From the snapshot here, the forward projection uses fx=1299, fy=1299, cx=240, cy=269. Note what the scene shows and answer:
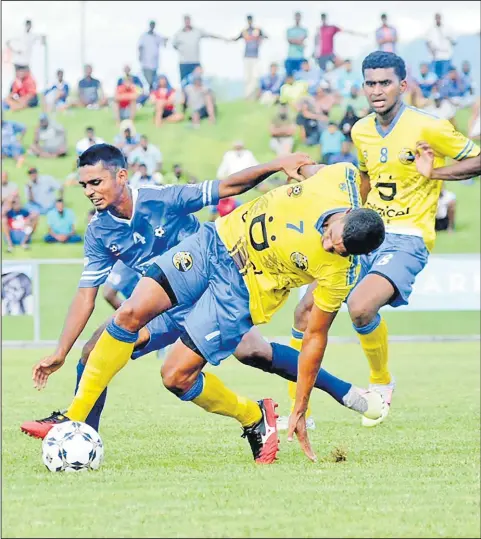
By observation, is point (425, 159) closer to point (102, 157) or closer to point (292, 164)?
point (292, 164)

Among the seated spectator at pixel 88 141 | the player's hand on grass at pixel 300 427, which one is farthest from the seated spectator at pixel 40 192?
the player's hand on grass at pixel 300 427

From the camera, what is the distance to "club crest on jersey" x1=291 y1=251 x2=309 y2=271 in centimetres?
789

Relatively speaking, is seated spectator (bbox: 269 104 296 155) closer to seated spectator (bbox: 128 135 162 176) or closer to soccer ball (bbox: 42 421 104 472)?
seated spectator (bbox: 128 135 162 176)

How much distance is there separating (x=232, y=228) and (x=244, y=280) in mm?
359

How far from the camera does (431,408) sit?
12.2 m

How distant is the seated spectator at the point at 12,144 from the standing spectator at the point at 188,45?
14.4 feet

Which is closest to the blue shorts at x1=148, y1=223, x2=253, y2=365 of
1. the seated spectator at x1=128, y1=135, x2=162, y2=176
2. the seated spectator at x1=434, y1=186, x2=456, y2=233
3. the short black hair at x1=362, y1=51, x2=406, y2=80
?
the short black hair at x1=362, y1=51, x2=406, y2=80

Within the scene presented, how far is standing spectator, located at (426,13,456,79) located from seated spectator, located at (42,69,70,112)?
946cm

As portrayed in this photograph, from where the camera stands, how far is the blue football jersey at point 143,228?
29.6 ft

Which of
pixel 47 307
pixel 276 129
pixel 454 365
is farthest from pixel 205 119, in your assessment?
pixel 454 365

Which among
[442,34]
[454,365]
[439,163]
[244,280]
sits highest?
[442,34]

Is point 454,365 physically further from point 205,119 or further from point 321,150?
point 205,119

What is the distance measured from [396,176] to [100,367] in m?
3.28

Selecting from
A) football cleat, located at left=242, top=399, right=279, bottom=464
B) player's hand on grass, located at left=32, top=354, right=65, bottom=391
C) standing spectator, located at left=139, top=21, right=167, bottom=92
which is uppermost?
standing spectator, located at left=139, top=21, right=167, bottom=92
